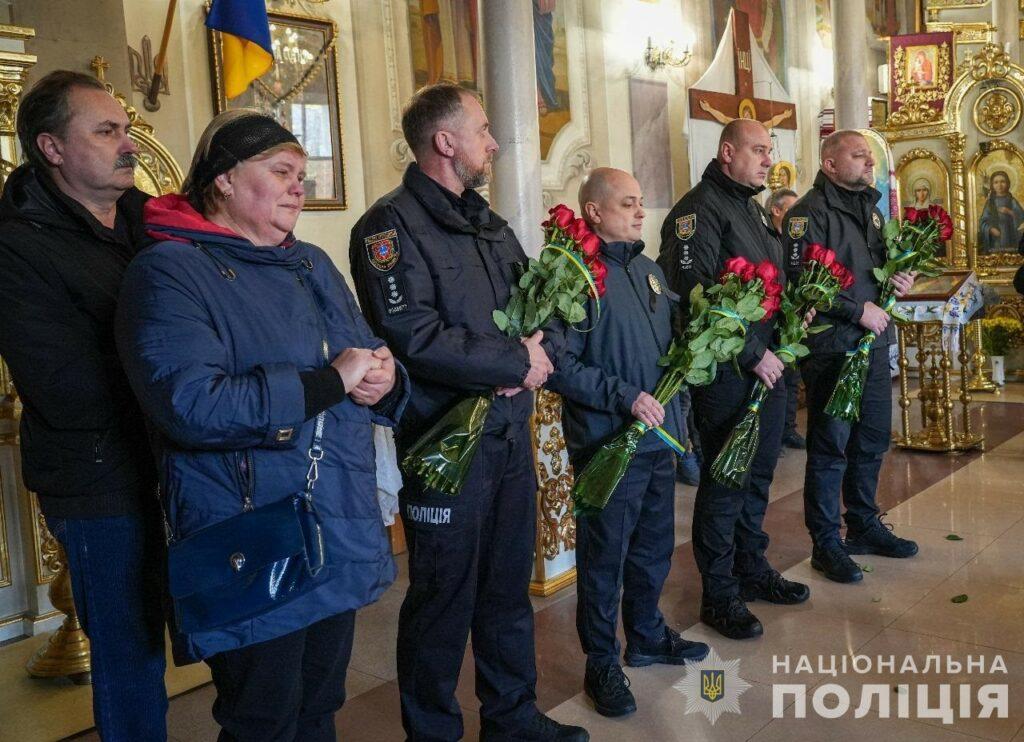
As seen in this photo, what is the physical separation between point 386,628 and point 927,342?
18.2ft

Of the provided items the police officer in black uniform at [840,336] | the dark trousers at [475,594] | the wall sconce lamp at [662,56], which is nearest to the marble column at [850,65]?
the wall sconce lamp at [662,56]

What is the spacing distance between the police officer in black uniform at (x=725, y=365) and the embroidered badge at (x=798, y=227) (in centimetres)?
47

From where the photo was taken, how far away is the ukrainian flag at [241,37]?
5062 mm

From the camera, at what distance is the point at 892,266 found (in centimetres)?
440

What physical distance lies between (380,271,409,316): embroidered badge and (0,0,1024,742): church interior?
4.65ft

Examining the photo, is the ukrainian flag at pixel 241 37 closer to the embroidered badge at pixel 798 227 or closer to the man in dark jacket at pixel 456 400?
the man in dark jacket at pixel 456 400

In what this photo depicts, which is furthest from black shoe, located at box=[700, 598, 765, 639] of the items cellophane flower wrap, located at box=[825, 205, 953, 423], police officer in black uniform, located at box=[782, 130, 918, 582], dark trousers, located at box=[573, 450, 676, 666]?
cellophane flower wrap, located at box=[825, 205, 953, 423]

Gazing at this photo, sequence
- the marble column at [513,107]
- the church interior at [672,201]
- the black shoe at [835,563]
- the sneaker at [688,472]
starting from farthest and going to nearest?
the sneaker at [688,472]
the marble column at [513,107]
the black shoe at [835,563]
the church interior at [672,201]

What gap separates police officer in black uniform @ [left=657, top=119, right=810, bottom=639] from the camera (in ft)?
12.0

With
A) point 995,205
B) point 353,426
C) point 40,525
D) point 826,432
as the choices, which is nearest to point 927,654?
point 826,432

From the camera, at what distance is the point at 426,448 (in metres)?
2.52

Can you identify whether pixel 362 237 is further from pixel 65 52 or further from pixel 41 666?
pixel 65 52

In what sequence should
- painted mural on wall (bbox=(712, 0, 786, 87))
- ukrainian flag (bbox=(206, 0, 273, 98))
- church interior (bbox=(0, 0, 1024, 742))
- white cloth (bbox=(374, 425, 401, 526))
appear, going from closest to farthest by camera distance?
1. church interior (bbox=(0, 0, 1024, 742))
2. white cloth (bbox=(374, 425, 401, 526))
3. ukrainian flag (bbox=(206, 0, 273, 98))
4. painted mural on wall (bbox=(712, 0, 786, 87))

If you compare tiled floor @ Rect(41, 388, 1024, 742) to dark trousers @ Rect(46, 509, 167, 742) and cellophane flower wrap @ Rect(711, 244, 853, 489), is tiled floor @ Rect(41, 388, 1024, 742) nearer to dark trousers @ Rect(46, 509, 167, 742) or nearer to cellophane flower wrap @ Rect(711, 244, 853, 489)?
cellophane flower wrap @ Rect(711, 244, 853, 489)
